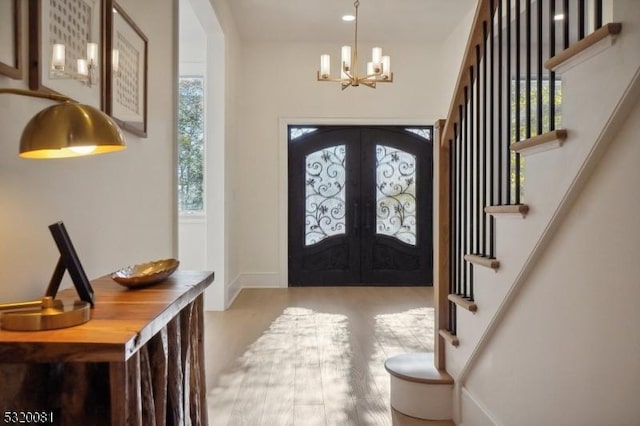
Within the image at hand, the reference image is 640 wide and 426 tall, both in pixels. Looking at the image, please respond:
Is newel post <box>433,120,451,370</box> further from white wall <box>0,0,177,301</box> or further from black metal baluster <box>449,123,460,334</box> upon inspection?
white wall <box>0,0,177,301</box>

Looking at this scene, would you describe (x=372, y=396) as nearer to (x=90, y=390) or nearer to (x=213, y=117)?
(x=90, y=390)

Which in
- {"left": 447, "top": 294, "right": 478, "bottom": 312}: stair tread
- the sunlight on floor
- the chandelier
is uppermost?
the chandelier

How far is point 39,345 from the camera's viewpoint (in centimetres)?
105

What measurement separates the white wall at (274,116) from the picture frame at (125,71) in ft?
13.1

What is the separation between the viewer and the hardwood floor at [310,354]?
261 centimetres

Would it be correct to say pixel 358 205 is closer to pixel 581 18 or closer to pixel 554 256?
pixel 554 256

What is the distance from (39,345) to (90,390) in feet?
Result: 0.71

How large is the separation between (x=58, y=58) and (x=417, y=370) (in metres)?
2.18

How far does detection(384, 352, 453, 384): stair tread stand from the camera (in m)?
2.54

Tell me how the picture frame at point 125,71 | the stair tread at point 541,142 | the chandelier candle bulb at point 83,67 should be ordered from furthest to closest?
the picture frame at point 125,71 → the chandelier candle bulb at point 83,67 → the stair tread at point 541,142

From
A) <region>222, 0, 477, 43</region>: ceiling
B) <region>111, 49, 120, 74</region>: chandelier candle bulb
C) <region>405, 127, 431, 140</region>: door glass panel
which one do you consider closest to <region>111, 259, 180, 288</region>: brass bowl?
<region>111, 49, 120, 74</region>: chandelier candle bulb

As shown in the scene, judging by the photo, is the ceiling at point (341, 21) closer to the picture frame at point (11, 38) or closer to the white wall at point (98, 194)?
the white wall at point (98, 194)

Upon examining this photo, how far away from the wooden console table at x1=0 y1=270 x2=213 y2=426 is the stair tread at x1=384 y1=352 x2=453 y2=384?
1322 millimetres

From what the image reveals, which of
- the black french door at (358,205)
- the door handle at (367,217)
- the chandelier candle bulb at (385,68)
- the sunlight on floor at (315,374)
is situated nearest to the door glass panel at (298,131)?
the black french door at (358,205)
